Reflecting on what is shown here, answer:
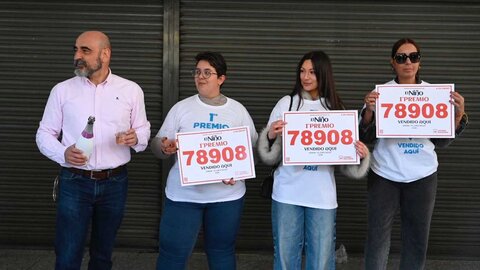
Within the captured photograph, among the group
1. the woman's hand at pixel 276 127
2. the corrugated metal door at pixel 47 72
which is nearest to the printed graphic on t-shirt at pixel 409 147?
the woman's hand at pixel 276 127

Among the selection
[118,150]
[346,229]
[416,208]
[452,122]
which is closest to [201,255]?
[346,229]

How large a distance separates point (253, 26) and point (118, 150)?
1.98m

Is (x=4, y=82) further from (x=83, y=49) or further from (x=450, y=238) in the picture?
(x=450, y=238)

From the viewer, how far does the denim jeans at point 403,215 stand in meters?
3.65

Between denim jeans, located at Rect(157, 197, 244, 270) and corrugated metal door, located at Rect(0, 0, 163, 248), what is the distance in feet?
5.17

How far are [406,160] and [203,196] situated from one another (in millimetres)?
1381

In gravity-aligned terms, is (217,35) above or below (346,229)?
above

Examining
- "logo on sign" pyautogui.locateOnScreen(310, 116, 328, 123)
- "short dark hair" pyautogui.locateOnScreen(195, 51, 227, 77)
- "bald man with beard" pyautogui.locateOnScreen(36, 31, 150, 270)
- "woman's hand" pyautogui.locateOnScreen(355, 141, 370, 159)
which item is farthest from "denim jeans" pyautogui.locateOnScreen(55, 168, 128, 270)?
"woman's hand" pyautogui.locateOnScreen(355, 141, 370, 159)

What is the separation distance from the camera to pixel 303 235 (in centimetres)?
358

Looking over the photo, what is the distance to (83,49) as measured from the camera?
3477mm

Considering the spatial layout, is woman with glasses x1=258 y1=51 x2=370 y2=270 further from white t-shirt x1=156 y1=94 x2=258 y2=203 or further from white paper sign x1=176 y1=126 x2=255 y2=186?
white t-shirt x1=156 y1=94 x2=258 y2=203

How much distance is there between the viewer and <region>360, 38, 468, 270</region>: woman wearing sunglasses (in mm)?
3600

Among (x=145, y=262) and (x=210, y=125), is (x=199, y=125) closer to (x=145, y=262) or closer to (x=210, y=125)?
(x=210, y=125)

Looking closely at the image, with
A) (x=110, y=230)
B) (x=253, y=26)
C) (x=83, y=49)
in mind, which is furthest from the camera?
(x=253, y=26)
